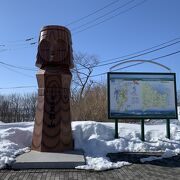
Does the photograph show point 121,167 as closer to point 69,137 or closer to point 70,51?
point 69,137

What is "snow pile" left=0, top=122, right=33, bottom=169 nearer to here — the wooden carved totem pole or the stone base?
the stone base

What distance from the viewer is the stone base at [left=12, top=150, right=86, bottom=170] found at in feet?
25.9

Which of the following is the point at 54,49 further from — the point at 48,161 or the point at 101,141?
the point at 48,161

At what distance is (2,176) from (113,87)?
209 inches

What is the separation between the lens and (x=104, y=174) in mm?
7418

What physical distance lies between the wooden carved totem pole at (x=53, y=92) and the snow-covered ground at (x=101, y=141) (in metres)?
0.67

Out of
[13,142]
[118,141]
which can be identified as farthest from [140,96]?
[13,142]

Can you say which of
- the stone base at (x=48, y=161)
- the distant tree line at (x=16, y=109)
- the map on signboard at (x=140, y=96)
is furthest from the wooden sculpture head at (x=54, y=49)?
the distant tree line at (x=16, y=109)

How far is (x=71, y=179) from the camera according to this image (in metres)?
6.84

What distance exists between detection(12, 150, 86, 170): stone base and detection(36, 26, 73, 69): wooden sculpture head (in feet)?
9.01

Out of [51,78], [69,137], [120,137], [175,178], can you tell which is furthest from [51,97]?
[175,178]

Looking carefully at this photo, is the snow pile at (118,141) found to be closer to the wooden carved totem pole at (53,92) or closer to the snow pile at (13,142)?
the wooden carved totem pole at (53,92)

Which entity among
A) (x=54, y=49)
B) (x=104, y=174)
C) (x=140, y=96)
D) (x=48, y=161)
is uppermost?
(x=54, y=49)

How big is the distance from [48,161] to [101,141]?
2.57m
